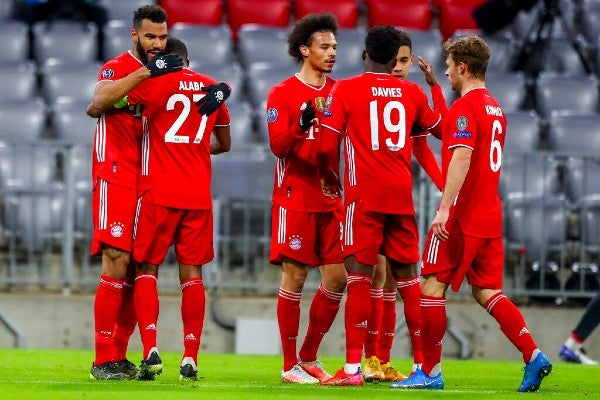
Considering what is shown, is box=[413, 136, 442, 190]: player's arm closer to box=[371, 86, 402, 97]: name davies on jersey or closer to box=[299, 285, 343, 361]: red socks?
box=[371, 86, 402, 97]: name davies on jersey

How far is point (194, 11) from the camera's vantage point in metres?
14.9

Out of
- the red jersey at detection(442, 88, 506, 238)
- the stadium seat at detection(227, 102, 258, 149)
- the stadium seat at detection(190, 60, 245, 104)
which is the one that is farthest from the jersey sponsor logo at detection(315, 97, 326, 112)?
the stadium seat at detection(190, 60, 245, 104)

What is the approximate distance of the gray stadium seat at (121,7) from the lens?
1469 centimetres

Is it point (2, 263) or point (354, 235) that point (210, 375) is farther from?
point (2, 263)

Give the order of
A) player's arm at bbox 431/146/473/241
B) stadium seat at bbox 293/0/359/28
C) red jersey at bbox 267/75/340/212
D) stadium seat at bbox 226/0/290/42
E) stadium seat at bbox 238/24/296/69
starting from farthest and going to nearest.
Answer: stadium seat at bbox 226/0/290/42, stadium seat at bbox 293/0/359/28, stadium seat at bbox 238/24/296/69, red jersey at bbox 267/75/340/212, player's arm at bbox 431/146/473/241

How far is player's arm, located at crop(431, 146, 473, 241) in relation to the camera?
762cm

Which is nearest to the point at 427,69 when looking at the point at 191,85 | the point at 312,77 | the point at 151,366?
the point at 312,77

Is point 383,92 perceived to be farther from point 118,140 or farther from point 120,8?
point 120,8

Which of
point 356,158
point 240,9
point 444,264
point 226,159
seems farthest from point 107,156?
point 240,9

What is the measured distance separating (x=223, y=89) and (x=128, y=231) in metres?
1.00

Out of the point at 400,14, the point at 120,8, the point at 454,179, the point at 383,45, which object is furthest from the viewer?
the point at 400,14

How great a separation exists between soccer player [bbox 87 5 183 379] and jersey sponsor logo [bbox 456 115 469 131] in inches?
71.1

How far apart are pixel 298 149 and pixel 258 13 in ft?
23.1

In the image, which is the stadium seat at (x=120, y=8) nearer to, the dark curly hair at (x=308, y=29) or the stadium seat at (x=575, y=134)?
the stadium seat at (x=575, y=134)
